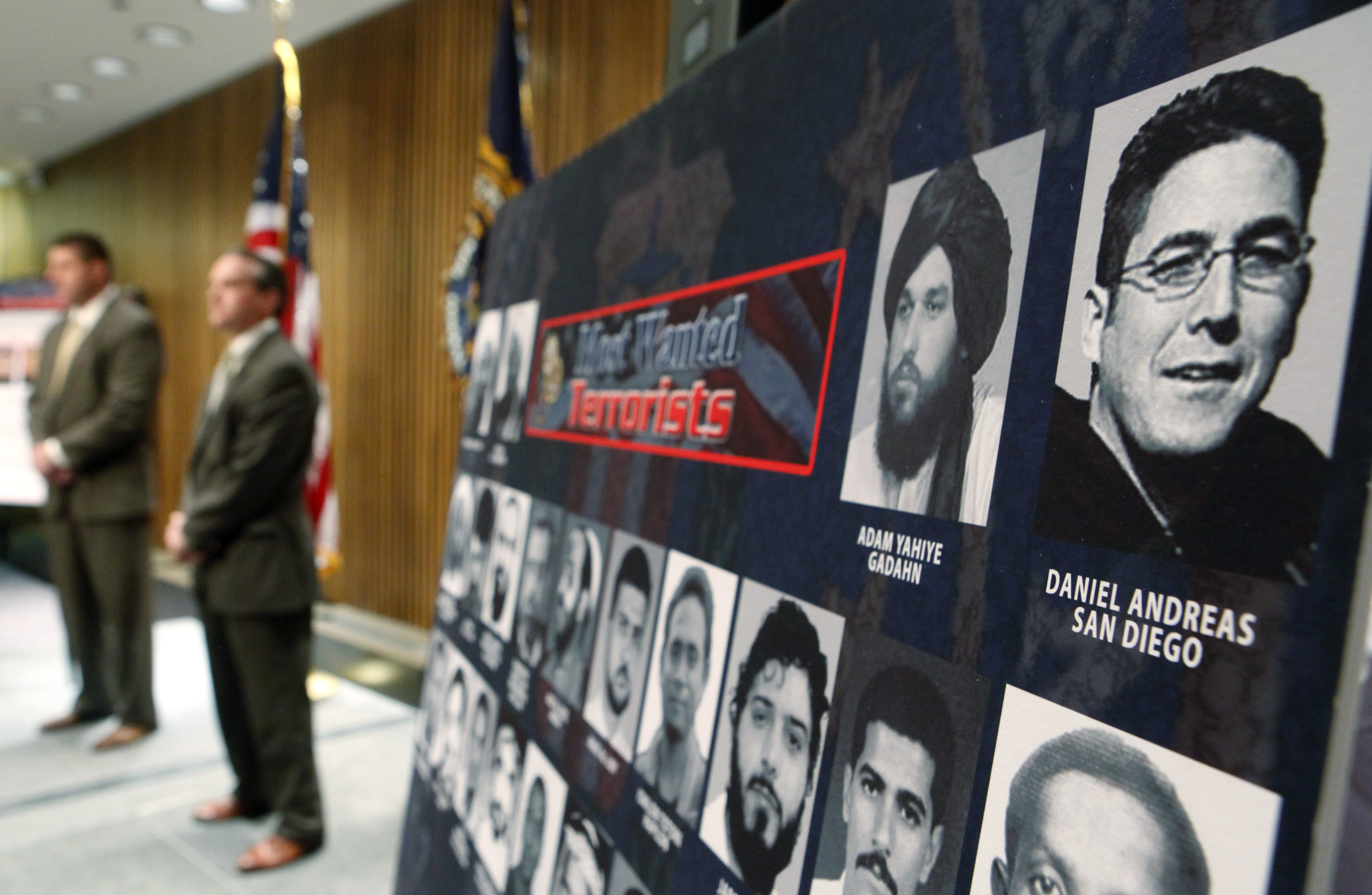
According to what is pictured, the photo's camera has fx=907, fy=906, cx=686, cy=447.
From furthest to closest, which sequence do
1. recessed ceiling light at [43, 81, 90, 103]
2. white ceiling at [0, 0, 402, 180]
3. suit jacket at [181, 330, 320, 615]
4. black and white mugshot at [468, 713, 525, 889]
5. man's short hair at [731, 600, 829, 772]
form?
1. recessed ceiling light at [43, 81, 90, 103]
2. white ceiling at [0, 0, 402, 180]
3. suit jacket at [181, 330, 320, 615]
4. black and white mugshot at [468, 713, 525, 889]
5. man's short hair at [731, 600, 829, 772]

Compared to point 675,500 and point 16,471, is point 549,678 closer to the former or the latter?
point 675,500

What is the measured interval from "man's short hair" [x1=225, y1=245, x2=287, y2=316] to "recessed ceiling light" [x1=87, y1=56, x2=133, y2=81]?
11.7 feet

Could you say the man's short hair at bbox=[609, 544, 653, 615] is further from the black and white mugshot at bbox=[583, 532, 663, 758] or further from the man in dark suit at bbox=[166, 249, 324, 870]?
the man in dark suit at bbox=[166, 249, 324, 870]

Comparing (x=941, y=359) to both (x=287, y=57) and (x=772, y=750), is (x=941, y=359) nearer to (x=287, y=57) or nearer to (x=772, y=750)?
(x=772, y=750)

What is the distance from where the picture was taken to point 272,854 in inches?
91.4

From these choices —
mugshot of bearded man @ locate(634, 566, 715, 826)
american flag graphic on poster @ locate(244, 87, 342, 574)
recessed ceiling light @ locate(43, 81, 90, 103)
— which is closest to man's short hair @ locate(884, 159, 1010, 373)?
mugshot of bearded man @ locate(634, 566, 715, 826)

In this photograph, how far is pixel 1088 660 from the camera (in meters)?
0.40

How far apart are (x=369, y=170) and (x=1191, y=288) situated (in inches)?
200

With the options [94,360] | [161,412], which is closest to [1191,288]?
[94,360]

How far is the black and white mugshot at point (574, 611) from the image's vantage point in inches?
36.3

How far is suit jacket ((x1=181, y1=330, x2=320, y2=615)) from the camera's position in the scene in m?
2.22

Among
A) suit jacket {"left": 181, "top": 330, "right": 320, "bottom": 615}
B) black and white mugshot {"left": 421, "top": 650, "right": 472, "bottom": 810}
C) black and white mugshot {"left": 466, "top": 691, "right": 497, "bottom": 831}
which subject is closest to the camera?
black and white mugshot {"left": 466, "top": 691, "right": 497, "bottom": 831}

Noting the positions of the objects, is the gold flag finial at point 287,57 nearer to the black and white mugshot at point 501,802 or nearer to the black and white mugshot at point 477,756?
the black and white mugshot at point 477,756

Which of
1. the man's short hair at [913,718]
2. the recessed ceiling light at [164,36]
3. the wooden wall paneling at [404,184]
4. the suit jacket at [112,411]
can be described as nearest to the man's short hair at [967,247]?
the man's short hair at [913,718]
